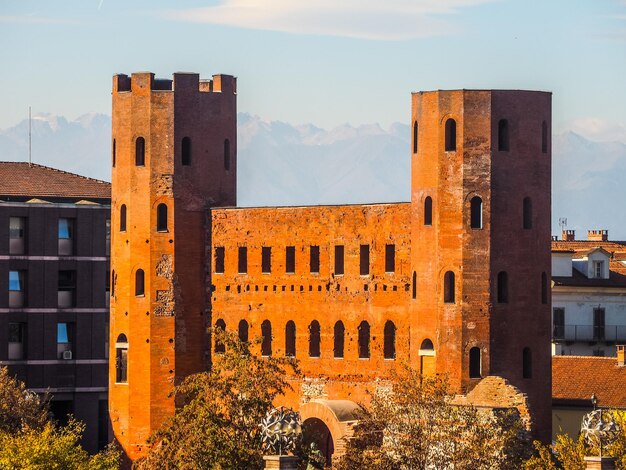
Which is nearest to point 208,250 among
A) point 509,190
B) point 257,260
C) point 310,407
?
point 257,260

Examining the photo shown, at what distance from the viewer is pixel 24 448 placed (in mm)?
73125

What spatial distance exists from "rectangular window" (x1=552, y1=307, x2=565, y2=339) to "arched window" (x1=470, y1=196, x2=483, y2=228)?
75.4 ft

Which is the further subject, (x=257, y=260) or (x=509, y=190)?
(x=257, y=260)

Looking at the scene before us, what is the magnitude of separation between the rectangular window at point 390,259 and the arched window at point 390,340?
202 centimetres

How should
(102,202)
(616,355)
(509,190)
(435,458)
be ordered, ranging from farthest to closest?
(102,202) < (616,355) < (509,190) < (435,458)

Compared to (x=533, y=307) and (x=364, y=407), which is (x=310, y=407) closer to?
(x=364, y=407)

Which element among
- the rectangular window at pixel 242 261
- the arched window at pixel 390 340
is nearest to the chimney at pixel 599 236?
the rectangular window at pixel 242 261

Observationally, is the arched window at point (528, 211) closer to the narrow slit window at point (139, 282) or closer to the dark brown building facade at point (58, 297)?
the narrow slit window at point (139, 282)

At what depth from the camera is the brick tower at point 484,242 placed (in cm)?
7975

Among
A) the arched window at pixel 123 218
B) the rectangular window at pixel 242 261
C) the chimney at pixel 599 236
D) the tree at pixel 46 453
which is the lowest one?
the tree at pixel 46 453

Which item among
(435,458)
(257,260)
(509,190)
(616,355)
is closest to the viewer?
(435,458)

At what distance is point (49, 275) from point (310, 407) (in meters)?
26.1

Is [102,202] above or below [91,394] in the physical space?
above

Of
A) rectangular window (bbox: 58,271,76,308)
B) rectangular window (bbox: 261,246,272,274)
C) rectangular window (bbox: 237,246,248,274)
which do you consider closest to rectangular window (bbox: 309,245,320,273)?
rectangular window (bbox: 261,246,272,274)
